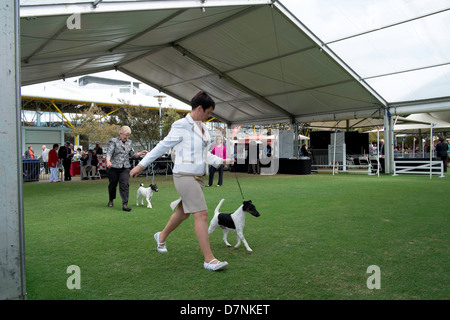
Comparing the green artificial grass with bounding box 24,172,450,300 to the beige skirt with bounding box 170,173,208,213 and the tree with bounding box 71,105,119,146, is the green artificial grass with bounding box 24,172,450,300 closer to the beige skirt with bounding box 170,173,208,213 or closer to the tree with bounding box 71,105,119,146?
the beige skirt with bounding box 170,173,208,213

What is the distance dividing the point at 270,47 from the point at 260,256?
499 inches

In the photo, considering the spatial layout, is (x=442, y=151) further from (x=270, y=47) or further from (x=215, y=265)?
(x=215, y=265)

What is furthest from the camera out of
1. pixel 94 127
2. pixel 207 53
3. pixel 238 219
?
pixel 94 127

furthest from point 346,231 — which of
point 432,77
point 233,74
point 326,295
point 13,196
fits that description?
point 233,74

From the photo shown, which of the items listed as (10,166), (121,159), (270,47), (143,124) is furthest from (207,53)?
(10,166)

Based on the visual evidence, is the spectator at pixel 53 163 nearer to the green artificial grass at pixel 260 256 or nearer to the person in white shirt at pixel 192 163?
the green artificial grass at pixel 260 256

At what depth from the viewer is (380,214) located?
22.7ft

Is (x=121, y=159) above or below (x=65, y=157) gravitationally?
below

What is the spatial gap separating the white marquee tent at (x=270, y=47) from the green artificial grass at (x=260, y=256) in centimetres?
502

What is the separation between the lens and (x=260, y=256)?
4.23 metres

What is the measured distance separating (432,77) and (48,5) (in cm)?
1571

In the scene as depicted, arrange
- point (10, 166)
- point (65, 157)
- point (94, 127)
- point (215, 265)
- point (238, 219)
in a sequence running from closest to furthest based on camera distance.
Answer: point (10, 166)
point (215, 265)
point (238, 219)
point (65, 157)
point (94, 127)

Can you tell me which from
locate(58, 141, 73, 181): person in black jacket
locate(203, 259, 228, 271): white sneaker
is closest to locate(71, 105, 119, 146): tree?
locate(58, 141, 73, 181): person in black jacket
